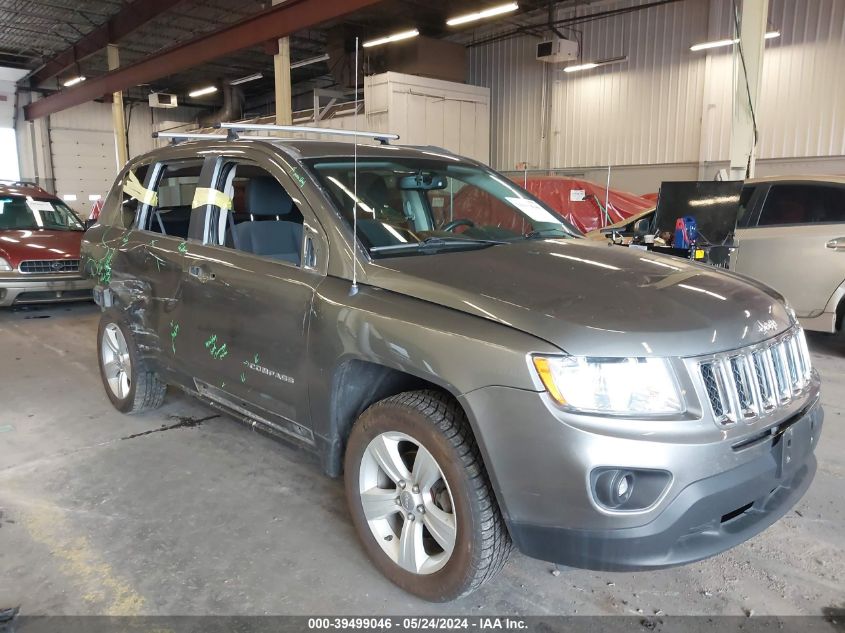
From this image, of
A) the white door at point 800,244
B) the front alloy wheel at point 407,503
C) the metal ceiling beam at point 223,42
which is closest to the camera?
the front alloy wheel at point 407,503

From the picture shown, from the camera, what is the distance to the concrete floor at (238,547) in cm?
240

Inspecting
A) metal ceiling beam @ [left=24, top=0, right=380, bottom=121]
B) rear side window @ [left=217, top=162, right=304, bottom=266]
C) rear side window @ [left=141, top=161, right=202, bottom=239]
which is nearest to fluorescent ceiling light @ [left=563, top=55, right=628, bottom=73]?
metal ceiling beam @ [left=24, top=0, right=380, bottom=121]

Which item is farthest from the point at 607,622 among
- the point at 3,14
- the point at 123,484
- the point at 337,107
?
the point at 3,14

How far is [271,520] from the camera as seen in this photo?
118 inches

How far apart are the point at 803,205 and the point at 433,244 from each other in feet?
16.2

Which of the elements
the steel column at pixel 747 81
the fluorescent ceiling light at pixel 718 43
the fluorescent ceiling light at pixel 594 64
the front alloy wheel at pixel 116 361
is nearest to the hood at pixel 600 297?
the front alloy wheel at pixel 116 361

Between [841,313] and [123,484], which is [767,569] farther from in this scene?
[841,313]

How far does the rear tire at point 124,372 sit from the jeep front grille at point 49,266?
4158 mm

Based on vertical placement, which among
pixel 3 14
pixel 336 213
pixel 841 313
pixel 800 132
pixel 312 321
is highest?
pixel 3 14

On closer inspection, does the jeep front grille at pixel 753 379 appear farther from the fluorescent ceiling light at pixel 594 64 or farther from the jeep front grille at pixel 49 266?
the fluorescent ceiling light at pixel 594 64

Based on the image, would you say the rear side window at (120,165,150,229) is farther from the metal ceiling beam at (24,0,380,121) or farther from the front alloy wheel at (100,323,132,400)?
the metal ceiling beam at (24,0,380,121)

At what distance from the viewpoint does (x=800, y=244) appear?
5984mm

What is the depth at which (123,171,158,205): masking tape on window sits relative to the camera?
4.05 m

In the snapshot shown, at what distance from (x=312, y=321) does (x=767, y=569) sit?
2.12m
